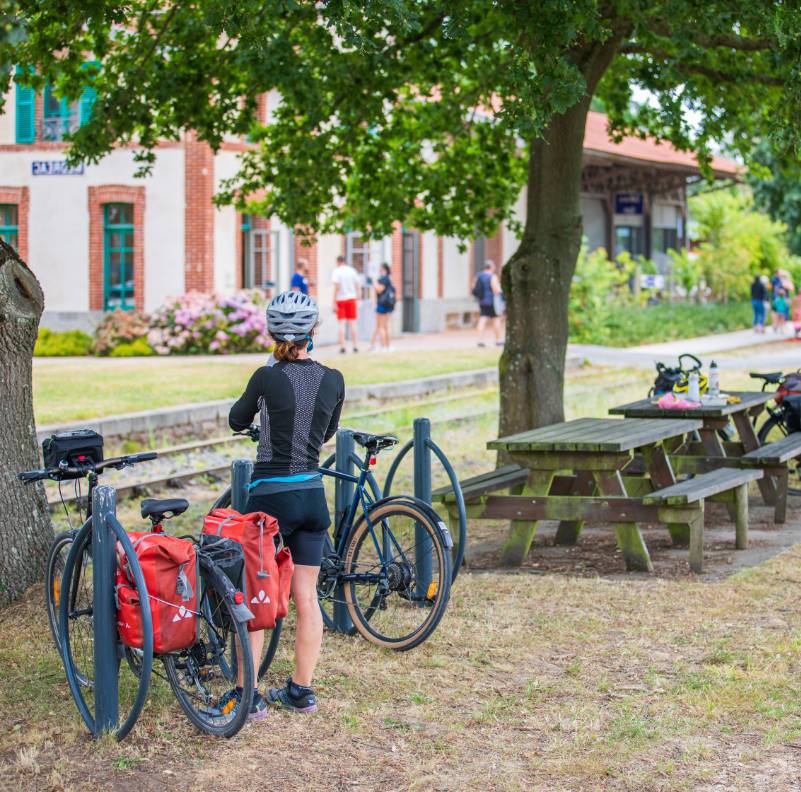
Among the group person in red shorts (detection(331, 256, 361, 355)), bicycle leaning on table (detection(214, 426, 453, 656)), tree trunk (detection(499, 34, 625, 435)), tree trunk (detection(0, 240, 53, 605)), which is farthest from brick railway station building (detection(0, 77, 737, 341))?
bicycle leaning on table (detection(214, 426, 453, 656))

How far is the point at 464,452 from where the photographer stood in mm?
14555

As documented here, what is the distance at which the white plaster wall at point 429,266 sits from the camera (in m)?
34.8

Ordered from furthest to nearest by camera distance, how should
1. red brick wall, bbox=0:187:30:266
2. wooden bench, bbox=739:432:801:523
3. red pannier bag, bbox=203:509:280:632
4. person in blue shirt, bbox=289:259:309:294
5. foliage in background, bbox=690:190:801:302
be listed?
foliage in background, bbox=690:190:801:302
red brick wall, bbox=0:187:30:266
person in blue shirt, bbox=289:259:309:294
wooden bench, bbox=739:432:801:523
red pannier bag, bbox=203:509:280:632

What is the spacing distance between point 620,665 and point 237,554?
2.05m

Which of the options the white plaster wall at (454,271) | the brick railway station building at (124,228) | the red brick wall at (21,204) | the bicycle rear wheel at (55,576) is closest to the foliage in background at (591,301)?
the brick railway station building at (124,228)

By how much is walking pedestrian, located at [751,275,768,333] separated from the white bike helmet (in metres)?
29.9

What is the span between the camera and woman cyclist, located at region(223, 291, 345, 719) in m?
5.50

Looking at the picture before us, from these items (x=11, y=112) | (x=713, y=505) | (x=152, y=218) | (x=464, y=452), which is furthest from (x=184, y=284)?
(x=713, y=505)

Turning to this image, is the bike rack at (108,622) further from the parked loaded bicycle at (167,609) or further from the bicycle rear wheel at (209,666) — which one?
the bicycle rear wheel at (209,666)

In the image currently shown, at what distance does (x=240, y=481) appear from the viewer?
260 inches

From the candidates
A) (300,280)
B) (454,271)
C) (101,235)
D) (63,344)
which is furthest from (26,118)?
(454,271)

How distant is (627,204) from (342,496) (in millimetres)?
35634

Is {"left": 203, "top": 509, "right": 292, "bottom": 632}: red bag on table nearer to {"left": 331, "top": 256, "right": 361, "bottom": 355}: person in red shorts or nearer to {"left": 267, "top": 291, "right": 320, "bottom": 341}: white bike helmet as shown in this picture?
{"left": 267, "top": 291, "right": 320, "bottom": 341}: white bike helmet

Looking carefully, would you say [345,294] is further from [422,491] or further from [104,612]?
[104,612]
